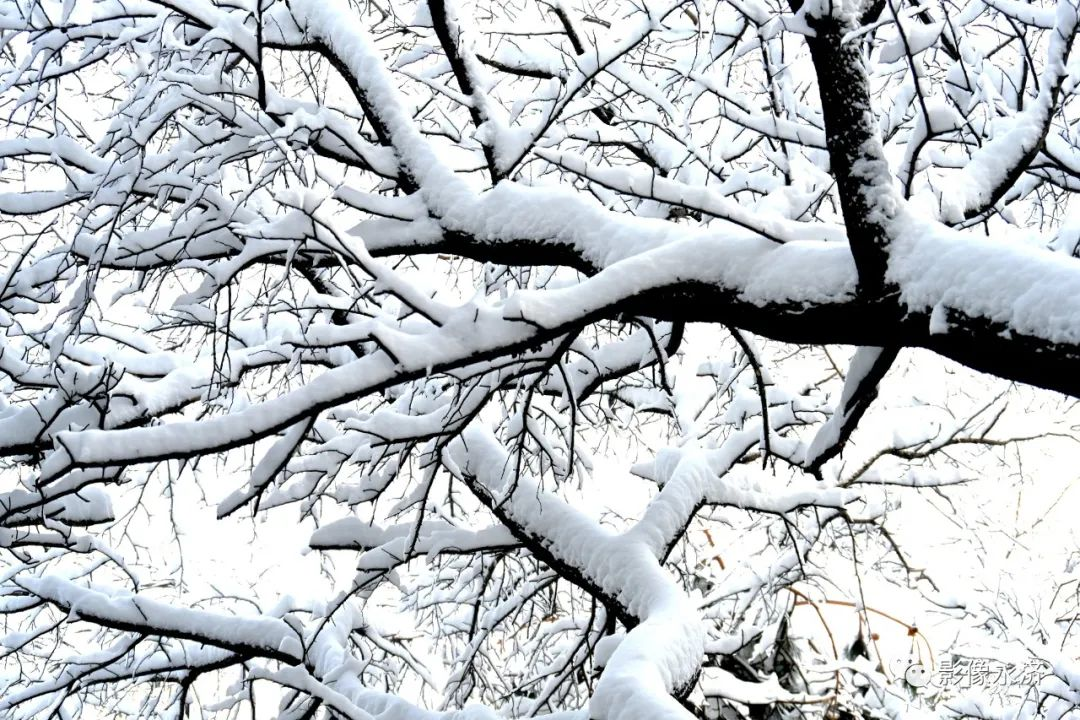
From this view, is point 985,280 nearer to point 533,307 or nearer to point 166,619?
point 533,307

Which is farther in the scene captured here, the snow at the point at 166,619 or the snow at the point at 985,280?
the snow at the point at 166,619

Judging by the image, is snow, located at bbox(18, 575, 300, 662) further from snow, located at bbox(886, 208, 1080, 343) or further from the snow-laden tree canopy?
snow, located at bbox(886, 208, 1080, 343)

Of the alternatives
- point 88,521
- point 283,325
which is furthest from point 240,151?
point 88,521

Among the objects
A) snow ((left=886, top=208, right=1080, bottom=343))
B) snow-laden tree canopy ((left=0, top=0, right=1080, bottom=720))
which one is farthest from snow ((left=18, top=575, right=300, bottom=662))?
snow ((left=886, top=208, right=1080, bottom=343))

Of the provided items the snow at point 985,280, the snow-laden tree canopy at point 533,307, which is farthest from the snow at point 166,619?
the snow at point 985,280

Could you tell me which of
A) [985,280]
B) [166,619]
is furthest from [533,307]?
[166,619]

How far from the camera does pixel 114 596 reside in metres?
4.70

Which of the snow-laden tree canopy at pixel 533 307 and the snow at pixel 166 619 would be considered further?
the snow at pixel 166 619

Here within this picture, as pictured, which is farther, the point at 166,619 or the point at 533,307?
the point at 166,619

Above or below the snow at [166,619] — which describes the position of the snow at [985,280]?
above

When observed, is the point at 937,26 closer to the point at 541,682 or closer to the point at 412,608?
the point at 541,682

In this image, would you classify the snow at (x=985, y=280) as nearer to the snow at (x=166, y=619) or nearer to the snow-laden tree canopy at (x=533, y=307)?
the snow-laden tree canopy at (x=533, y=307)

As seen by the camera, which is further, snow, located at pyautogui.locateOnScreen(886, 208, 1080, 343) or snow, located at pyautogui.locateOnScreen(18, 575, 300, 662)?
snow, located at pyautogui.locateOnScreen(18, 575, 300, 662)

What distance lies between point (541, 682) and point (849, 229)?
521 centimetres
